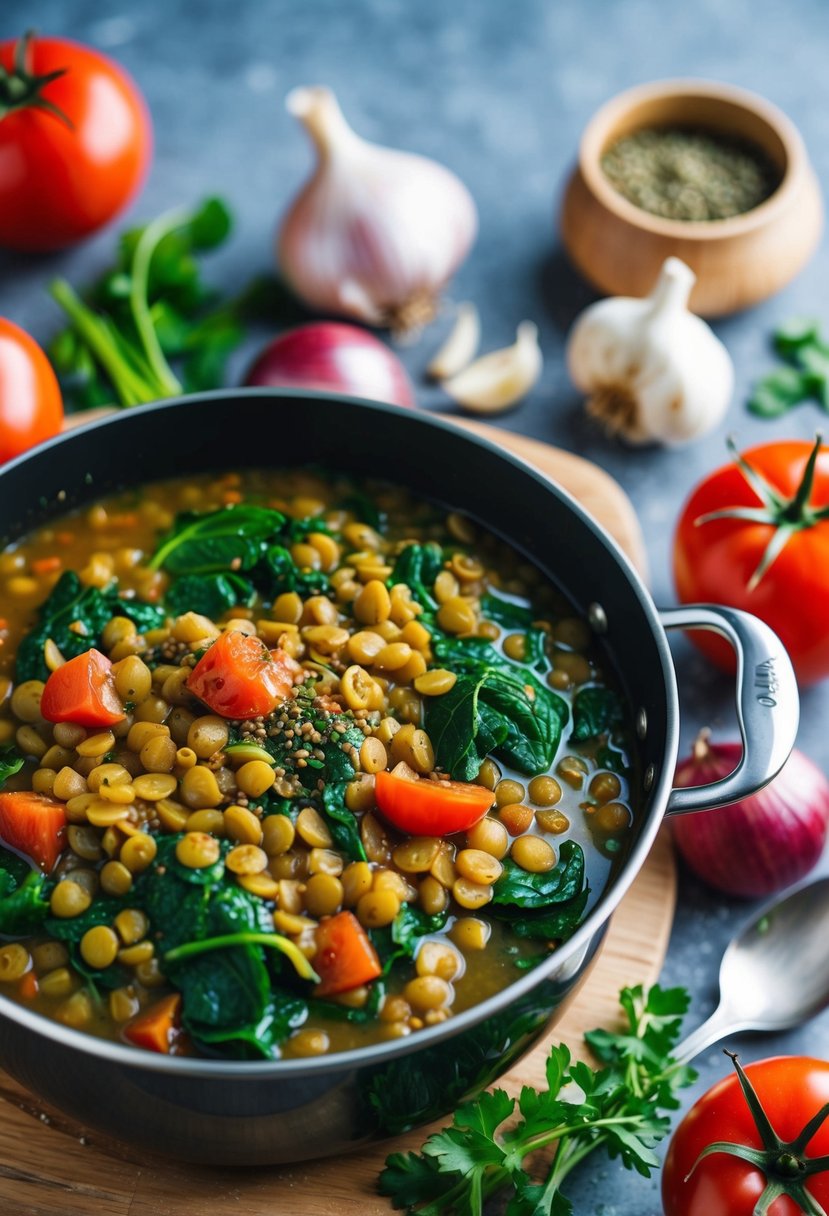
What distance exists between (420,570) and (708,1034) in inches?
55.6

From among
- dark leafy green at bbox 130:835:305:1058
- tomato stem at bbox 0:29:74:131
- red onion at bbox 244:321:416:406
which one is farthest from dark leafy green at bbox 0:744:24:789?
tomato stem at bbox 0:29:74:131

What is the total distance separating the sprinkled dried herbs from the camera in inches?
187

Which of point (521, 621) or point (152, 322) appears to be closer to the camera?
point (521, 621)

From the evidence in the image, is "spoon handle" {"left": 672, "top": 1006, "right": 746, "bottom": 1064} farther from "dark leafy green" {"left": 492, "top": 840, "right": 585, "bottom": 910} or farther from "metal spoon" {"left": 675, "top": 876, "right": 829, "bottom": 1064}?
"dark leafy green" {"left": 492, "top": 840, "right": 585, "bottom": 910}

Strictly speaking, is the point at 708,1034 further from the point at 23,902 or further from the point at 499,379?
the point at 499,379

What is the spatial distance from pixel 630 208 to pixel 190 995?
10.7 feet

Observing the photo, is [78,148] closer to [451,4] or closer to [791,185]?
[451,4]

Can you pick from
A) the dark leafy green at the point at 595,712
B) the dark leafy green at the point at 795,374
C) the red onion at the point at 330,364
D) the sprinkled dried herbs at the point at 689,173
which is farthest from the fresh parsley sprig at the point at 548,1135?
the sprinkled dried herbs at the point at 689,173

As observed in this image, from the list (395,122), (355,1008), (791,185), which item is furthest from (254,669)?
(395,122)

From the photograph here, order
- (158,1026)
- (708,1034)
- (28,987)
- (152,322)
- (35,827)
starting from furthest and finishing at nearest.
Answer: (152,322) < (708,1034) < (35,827) < (28,987) < (158,1026)

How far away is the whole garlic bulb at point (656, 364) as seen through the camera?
4215 millimetres

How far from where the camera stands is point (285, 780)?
9.47ft

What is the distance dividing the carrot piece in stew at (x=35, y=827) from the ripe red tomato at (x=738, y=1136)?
5.21ft

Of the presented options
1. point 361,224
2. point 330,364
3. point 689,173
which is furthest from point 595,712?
point 689,173
